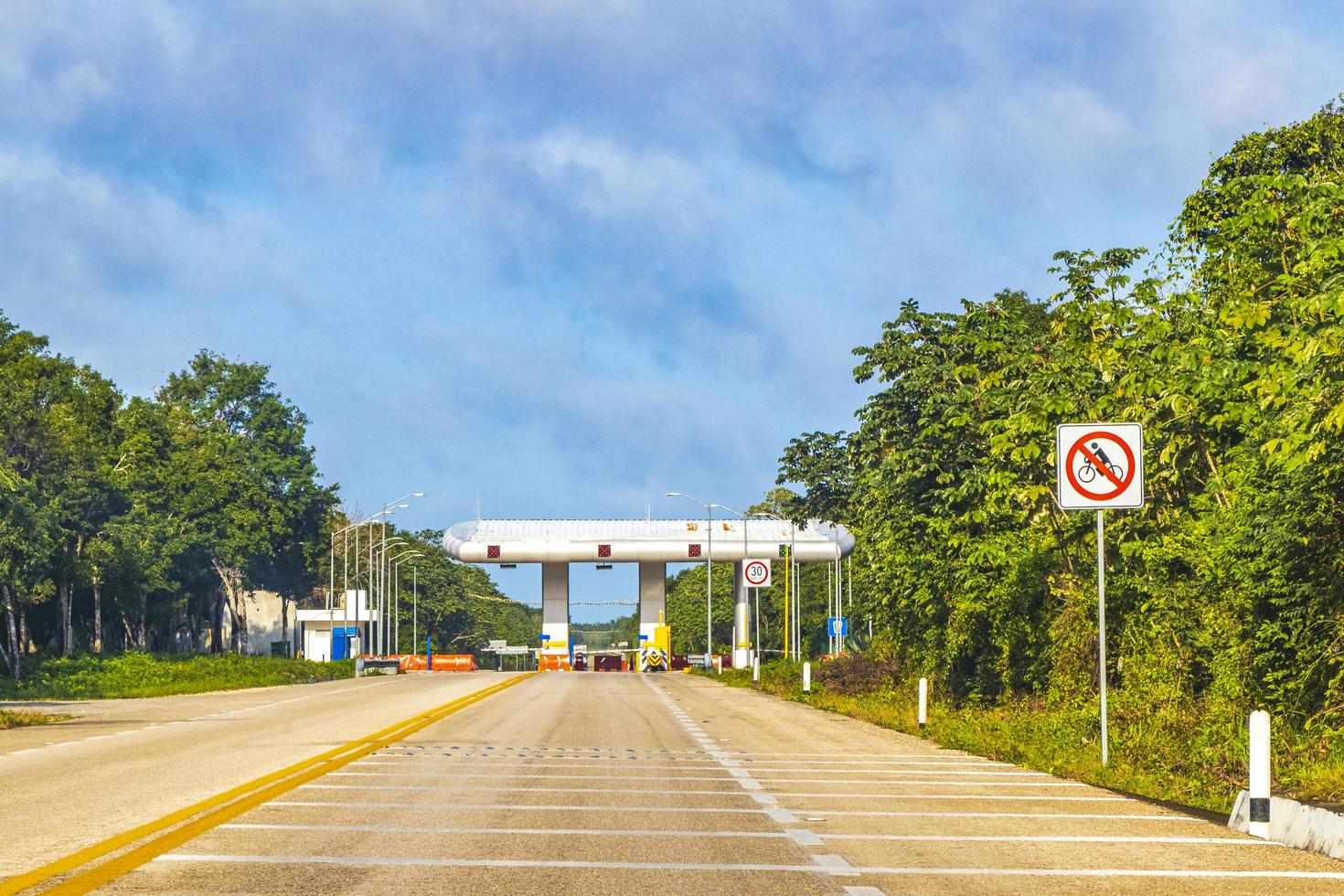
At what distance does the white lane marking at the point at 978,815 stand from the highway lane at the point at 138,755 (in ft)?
17.4

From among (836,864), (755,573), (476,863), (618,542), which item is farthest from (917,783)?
(618,542)

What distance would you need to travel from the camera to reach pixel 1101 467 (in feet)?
55.3

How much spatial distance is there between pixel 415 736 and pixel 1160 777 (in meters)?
11.1

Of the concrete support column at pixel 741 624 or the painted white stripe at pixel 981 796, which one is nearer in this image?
the painted white stripe at pixel 981 796

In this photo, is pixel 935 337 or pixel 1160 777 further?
pixel 935 337

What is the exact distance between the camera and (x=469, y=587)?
599 feet

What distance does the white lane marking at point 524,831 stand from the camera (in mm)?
11125

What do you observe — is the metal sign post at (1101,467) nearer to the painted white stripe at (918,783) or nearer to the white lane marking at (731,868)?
the painted white stripe at (918,783)

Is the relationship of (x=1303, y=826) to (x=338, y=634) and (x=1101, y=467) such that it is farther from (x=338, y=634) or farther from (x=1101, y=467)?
(x=338, y=634)

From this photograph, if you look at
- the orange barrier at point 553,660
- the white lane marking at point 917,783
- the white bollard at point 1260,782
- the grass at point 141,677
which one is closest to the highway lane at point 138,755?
the white lane marking at point 917,783

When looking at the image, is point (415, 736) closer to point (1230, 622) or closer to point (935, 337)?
point (1230, 622)

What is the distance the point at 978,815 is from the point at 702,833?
2.83 meters

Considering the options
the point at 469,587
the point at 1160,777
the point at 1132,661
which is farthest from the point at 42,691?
the point at 469,587

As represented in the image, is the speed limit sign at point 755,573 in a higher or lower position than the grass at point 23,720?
higher
